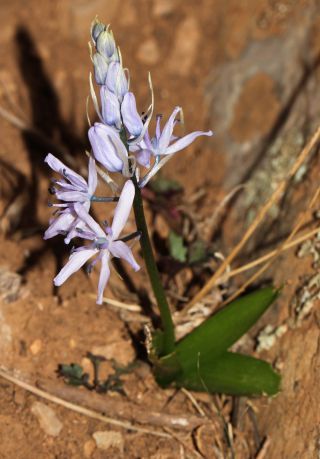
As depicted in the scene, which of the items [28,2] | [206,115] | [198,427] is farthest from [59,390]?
[28,2]

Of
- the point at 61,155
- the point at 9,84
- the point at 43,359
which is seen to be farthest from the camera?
the point at 9,84

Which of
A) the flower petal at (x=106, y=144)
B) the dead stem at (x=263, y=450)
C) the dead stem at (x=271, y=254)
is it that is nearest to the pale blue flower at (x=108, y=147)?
the flower petal at (x=106, y=144)

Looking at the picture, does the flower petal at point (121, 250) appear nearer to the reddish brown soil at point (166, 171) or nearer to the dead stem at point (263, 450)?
A: the reddish brown soil at point (166, 171)

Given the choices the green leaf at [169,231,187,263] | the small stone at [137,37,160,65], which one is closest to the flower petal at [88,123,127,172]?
the green leaf at [169,231,187,263]

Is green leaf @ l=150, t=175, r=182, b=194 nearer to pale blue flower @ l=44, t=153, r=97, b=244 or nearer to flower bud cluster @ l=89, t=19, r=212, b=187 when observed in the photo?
pale blue flower @ l=44, t=153, r=97, b=244

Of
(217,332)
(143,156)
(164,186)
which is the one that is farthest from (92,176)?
(164,186)

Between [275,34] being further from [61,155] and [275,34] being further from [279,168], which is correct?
[61,155]

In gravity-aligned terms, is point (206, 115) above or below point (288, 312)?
above
